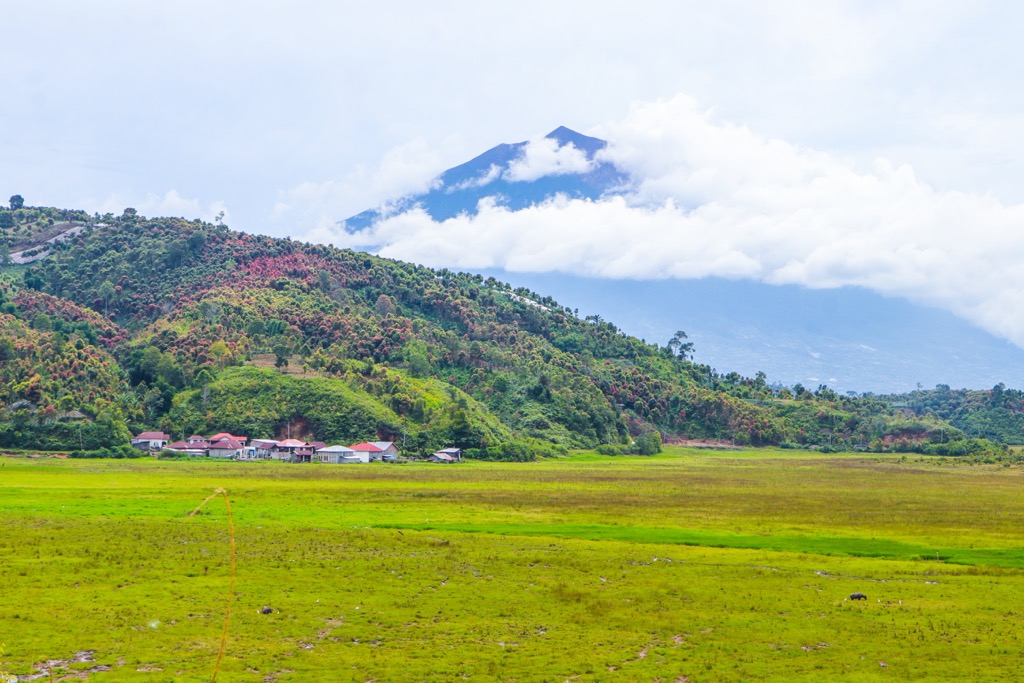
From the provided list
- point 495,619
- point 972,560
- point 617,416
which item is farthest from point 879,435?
point 495,619

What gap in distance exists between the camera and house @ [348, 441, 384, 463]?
129 meters

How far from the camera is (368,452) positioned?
12900 cm

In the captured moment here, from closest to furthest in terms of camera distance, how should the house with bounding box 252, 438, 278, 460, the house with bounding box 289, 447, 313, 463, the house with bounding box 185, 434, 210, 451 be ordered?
the house with bounding box 185, 434, 210, 451
the house with bounding box 289, 447, 313, 463
the house with bounding box 252, 438, 278, 460

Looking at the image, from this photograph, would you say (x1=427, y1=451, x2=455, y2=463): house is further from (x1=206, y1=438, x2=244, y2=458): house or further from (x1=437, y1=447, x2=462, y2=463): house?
(x1=206, y1=438, x2=244, y2=458): house

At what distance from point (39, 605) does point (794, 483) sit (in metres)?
78.0

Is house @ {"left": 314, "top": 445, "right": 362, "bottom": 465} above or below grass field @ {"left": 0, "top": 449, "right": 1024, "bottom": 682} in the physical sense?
above

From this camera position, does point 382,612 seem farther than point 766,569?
No

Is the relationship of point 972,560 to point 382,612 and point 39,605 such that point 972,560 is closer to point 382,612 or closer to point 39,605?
point 382,612

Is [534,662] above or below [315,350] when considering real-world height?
below

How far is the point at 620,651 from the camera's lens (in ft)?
97.1

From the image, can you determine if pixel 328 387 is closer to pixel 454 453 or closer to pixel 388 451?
pixel 388 451

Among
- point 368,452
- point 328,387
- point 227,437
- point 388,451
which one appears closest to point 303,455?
point 368,452

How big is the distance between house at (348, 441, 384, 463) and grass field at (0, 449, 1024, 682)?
55.4m

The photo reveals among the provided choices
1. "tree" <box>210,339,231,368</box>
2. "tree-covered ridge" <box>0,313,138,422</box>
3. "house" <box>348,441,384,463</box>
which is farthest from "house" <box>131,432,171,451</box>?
"house" <box>348,441,384,463</box>
